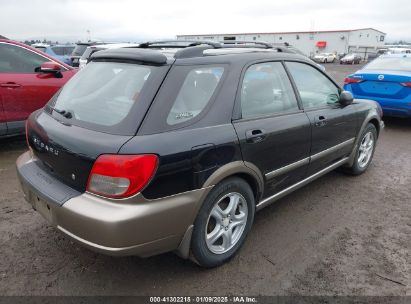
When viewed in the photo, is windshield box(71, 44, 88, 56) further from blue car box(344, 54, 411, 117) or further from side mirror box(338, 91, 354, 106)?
side mirror box(338, 91, 354, 106)

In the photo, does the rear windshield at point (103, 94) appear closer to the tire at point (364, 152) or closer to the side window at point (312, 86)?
the side window at point (312, 86)

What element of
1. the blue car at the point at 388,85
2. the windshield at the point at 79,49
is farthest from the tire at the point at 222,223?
the windshield at the point at 79,49

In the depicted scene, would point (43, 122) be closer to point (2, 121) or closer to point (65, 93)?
point (65, 93)

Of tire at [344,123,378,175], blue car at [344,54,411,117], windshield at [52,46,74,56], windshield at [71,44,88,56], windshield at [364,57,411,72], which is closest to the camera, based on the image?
tire at [344,123,378,175]

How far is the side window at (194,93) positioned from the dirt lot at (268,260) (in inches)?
47.7

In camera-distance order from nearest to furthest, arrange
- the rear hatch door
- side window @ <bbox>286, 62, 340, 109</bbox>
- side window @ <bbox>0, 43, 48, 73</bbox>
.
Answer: the rear hatch door
side window @ <bbox>286, 62, 340, 109</bbox>
side window @ <bbox>0, 43, 48, 73</bbox>

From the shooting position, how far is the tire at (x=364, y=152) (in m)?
4.59

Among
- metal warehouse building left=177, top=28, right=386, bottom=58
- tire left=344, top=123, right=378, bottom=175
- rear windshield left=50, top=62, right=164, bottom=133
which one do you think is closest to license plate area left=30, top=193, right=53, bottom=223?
rear windshield left=50, top=62, right=164, bottom=133

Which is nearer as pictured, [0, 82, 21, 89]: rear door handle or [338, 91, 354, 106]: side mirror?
[338, 91, 354, 106]: side mirror

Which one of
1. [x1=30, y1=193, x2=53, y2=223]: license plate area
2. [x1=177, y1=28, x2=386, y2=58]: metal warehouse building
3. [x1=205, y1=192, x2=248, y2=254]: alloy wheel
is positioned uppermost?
[x1=30, y1=193, x2=53, y2=223]: license plate area

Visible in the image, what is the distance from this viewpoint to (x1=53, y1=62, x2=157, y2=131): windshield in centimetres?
244

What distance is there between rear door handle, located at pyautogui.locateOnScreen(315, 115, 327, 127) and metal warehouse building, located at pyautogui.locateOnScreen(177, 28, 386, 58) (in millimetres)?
55375

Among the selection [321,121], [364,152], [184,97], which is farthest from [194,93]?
[364,152]

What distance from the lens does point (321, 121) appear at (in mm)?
3562
